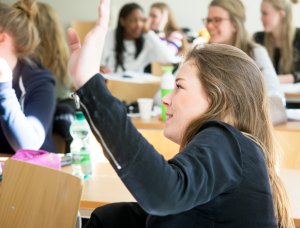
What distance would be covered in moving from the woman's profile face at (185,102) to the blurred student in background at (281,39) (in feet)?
9.36

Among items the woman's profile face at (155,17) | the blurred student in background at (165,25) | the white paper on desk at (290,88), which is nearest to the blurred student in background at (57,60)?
the white paper on desk at (290,88)

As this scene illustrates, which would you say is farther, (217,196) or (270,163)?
(270,163)

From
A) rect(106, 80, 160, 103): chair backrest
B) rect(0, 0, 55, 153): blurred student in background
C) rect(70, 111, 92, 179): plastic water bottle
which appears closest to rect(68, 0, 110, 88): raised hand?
rect(70, 111, 92, 179): plastic water bottle

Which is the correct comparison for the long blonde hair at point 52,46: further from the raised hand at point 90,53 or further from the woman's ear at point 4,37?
the raised hand at point 90,53

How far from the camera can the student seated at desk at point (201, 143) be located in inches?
30.0

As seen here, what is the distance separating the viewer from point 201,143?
2.79 feet

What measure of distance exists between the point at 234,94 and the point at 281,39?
3.09 meters

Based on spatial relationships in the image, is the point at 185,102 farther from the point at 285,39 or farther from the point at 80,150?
the point at 285,39

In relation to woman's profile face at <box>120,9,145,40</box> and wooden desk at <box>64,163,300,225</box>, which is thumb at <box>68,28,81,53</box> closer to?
wooden desk at <box>64,163,300,225</box>

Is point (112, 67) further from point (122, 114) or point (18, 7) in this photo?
point (122, 114)

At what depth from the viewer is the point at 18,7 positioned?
2156 millimetres

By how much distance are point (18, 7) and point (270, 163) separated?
148 centimetres

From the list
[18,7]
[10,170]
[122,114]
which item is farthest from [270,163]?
[18,7]

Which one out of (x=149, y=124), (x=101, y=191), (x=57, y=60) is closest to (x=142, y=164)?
(x=101, y=191)
